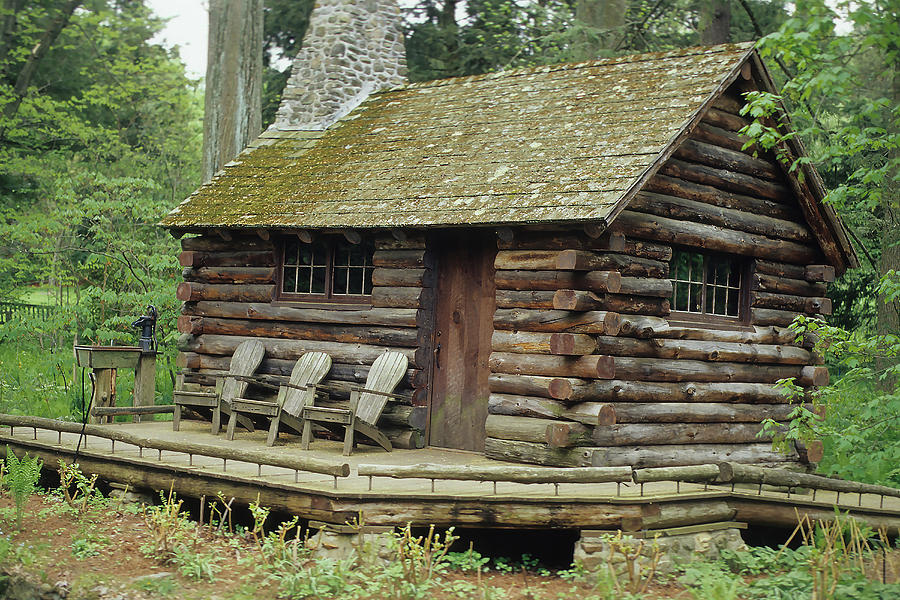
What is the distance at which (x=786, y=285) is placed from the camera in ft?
37.2

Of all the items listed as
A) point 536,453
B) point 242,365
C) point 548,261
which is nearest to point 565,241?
point 548,261

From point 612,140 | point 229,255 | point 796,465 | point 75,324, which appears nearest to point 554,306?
point 612,140

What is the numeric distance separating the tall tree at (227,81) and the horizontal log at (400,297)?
20.8ft

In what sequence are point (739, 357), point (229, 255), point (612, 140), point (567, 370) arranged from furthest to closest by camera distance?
point (229, 255), point (739, 357), point (612, 140), point (567, 370)

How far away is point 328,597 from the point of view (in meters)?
6.75

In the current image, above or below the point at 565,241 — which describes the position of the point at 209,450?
below

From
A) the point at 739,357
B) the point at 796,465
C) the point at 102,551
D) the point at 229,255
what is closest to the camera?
the point at 102,551

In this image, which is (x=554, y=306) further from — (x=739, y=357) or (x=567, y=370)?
(x=739, y=357)

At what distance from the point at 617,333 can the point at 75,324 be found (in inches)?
414

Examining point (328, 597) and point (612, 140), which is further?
point (612, 140)

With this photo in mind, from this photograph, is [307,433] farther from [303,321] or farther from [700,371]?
[700,371]

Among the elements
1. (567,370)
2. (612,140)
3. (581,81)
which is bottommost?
(567,370)

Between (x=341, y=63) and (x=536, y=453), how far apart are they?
7.50 m

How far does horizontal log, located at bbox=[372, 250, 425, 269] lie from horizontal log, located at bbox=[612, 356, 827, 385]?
2519 millimetres
